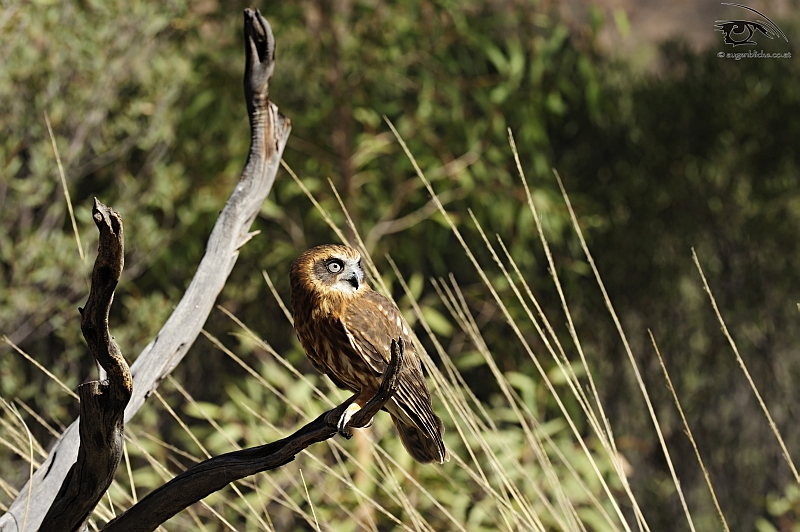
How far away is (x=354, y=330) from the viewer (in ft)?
4.16

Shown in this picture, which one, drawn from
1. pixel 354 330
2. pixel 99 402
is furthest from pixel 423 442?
pixel 99 402

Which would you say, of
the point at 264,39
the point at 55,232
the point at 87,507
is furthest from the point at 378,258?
the point at 87,507

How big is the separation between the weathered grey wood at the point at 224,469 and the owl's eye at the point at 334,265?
0.70ft

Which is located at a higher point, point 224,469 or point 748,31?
point 224,469

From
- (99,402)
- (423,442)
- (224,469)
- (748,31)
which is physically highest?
(99,402)

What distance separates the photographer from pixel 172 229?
333 cm

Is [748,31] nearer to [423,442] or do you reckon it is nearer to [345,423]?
[423,442]

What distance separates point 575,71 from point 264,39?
248cm

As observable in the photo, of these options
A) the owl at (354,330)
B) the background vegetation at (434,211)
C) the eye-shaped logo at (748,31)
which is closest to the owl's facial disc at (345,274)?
the owl at (354,330)

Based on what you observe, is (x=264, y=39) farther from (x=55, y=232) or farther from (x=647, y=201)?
(x=647, y=201)

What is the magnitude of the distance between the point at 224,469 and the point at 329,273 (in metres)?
0.32

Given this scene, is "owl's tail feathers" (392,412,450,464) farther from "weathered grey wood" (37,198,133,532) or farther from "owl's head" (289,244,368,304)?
"weathered grey wood" (37,198,133,532)

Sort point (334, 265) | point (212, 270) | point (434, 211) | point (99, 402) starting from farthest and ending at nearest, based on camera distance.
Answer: point (434, 211)
point (212, 270)
point (334, 265)
point (99, 402)

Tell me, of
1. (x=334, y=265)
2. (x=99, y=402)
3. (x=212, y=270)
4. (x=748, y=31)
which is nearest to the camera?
(x=99, y=402)
